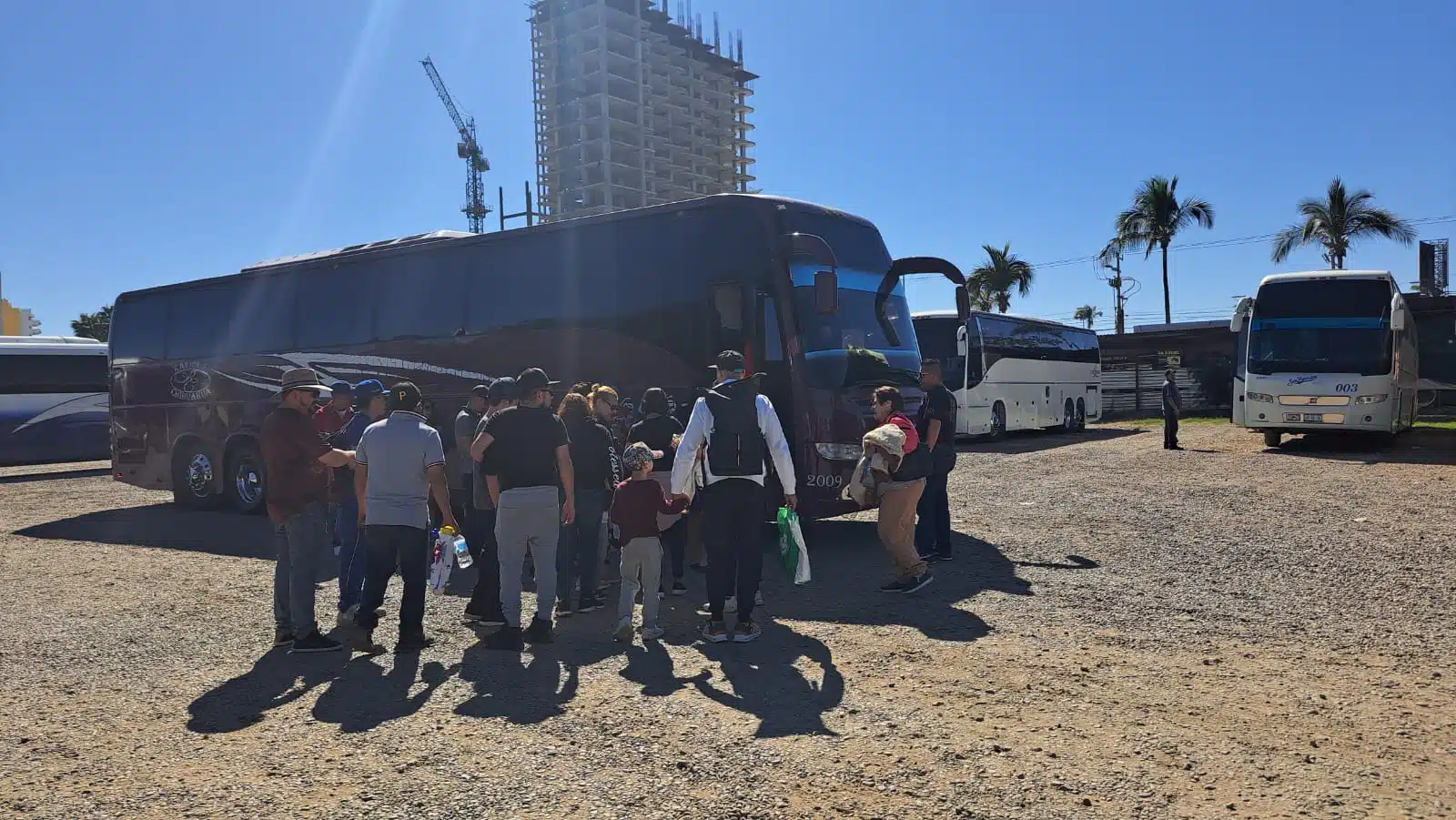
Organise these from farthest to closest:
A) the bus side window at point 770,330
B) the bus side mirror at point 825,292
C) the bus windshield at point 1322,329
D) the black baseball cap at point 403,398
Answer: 1. the bus windshield at point 1322,329
2. the bus side window at point 770,330
3. the bus side mirror at point 825,292
4. the black baseball cap at point 403,398

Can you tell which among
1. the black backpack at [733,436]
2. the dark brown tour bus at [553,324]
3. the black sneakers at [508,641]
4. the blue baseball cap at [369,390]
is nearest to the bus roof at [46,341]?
the dark brown tour bus at [553,324]

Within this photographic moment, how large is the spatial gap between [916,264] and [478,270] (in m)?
5.46

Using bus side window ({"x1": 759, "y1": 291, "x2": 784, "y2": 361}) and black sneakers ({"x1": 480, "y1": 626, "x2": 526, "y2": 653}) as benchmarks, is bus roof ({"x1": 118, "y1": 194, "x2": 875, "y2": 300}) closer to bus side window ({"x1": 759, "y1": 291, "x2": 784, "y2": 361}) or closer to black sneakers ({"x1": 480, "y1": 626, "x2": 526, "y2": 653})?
bus side window ({"x1": 759, "y1": 291, "x2": 784, "y2": 361})

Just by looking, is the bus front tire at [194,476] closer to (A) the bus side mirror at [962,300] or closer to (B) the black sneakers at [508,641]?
(B) the black sneakers at [508,641]

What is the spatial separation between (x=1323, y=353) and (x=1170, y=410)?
3074 millimetres

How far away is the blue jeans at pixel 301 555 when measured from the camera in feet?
22.1


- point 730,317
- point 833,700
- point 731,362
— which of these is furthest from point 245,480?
point 833,700

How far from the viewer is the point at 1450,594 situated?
739 cm

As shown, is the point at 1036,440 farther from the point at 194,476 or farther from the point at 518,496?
the point at 518,496

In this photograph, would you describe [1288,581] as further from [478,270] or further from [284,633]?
[478,270]

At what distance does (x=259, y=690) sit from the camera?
588 centimetres

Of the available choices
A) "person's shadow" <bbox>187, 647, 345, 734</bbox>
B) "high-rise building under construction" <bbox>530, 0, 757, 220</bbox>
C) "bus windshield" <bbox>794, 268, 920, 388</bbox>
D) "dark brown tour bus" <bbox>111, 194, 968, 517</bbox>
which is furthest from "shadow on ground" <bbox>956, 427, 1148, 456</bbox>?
"high-rise building under construction" <bbox>530, 0, 757, 220</bbox>

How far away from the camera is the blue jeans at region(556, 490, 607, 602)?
754 cm

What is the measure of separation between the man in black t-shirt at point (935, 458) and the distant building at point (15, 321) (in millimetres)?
53042
